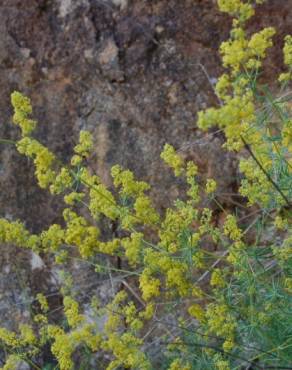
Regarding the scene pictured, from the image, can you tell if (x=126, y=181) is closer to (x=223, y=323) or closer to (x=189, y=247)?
(x=189, y=247)

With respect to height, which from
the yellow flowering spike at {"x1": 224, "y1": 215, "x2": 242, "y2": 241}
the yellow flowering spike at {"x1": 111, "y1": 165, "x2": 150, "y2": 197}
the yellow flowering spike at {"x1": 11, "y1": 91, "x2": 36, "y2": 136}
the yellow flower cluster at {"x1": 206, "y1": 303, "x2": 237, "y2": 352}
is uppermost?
the yellow flowering spike at {"x1": 11, "y1": 91, "x2": 36, "y2": 136}

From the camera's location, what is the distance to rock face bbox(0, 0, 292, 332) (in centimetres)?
291

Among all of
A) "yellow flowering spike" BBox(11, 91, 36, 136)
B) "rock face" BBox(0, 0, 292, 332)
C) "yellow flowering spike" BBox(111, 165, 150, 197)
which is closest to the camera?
"yellow flowering spike" BBox(11, 91, 36, 136)

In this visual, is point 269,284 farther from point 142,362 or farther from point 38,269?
point 38,269

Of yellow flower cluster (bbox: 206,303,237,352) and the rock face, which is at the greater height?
the rock face

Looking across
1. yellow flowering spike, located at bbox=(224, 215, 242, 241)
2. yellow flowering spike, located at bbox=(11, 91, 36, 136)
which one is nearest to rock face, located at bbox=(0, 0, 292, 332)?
yellow flowering spike, located at bbox=(224, 215, 242, 241)

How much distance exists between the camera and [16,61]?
9.92 ft

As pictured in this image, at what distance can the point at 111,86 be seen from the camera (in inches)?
116

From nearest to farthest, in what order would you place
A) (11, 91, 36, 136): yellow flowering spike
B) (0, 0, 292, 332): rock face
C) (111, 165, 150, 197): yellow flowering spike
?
1. (11, 91, 36, 136): yellow flowering spike
2. (111, 165, 150, 197): yellow flowering spike
3. (0, 0, 292, 332): rock face

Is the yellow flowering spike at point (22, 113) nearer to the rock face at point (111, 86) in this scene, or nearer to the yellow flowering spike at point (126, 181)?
the yellow flowering spike at point (126, 181)

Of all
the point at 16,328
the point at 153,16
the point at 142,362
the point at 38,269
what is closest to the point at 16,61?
the point at 153,16

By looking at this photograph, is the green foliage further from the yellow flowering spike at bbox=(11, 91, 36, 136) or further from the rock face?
the rock face

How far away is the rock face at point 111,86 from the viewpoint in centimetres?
291

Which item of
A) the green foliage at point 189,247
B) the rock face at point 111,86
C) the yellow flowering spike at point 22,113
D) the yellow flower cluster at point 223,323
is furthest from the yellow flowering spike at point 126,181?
the rock face at point 111,86
